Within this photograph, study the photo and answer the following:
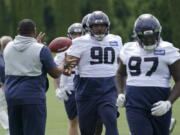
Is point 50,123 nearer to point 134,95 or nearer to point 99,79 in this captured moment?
point 99,79

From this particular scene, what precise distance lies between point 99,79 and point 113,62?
0.34m

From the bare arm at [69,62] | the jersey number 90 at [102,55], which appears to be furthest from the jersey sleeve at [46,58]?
the jersey number 90 at [102,55]

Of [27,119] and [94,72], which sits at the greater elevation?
[94,72]

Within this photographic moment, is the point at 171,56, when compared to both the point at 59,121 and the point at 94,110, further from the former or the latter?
the point at 59,121

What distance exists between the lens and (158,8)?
42625mm

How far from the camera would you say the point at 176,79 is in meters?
8.00

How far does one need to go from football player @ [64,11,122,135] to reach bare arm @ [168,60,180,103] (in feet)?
6.23

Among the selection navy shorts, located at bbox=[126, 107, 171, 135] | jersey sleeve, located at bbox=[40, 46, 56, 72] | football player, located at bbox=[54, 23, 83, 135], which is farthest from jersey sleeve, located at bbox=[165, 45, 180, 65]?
football player, located at bbox=[54, 23, 83, 135]

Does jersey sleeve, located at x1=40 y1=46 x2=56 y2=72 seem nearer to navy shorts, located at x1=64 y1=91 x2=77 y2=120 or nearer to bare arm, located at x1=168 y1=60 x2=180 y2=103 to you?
bare arm, located at x1=168 y1=60 x2=180 y2=103

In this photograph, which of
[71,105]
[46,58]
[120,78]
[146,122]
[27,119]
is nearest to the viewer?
[146,122]

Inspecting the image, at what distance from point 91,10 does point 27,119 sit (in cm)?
3706

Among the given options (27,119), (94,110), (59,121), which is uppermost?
(27,119)

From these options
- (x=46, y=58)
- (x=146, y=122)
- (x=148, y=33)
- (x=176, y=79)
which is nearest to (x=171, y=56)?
(x=176, y=79)

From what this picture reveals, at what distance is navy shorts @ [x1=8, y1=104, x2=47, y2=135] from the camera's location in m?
8.96
